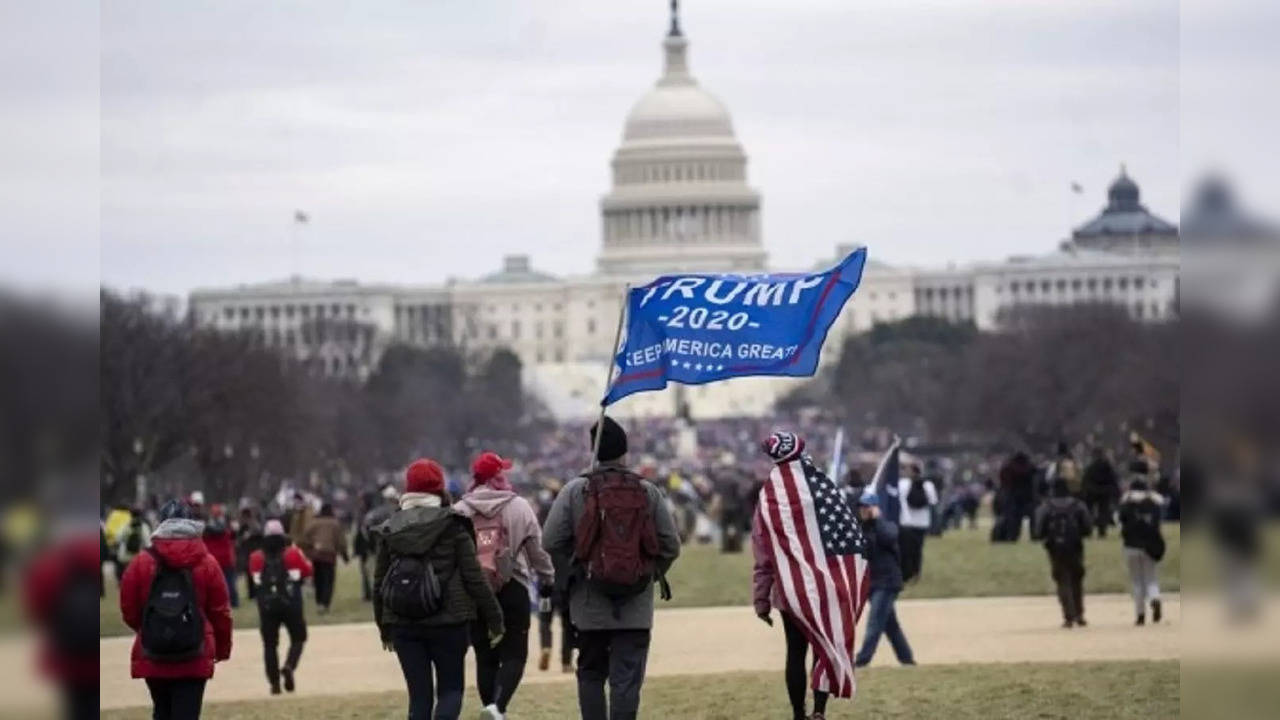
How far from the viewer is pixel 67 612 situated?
13.6ft


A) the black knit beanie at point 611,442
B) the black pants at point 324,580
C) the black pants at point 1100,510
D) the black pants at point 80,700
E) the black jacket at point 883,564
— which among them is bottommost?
the black pants at point 324,580

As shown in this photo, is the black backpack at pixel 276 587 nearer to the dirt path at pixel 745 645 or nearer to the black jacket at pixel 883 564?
the dirt path at pixel 745 645

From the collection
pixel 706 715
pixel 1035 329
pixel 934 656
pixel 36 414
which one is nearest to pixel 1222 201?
pixel 36 414

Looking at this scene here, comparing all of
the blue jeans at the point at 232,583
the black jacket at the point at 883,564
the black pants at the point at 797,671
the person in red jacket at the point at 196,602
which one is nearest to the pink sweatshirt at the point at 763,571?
the black pants at the point at 797,671

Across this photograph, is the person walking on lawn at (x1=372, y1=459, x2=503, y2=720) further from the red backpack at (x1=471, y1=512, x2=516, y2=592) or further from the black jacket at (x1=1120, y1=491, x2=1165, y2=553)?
the black jacket at (x1=1120, y1=491, x2=1165, y2=553)

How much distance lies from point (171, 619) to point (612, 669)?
7.73 ft

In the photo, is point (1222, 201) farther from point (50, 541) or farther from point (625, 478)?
point (625, 478)

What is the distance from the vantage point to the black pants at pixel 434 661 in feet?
40.5

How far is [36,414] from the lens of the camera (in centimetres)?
380

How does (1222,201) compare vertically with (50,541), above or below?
above

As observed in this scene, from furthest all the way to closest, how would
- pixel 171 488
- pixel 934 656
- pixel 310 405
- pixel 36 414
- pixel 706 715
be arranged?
1. pixel 310 405
2. pixel 171 488
3. pixel 934 656
4. pixel 706 715
5. pixel 36 414

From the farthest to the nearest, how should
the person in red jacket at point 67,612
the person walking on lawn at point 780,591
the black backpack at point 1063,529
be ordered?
the black backpack at point 1063,529 < the person walking on lawn at point 780,591 < the person in red jacket at point 67,612

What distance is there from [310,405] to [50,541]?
86.4m

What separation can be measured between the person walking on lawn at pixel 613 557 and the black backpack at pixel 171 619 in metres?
2.00
